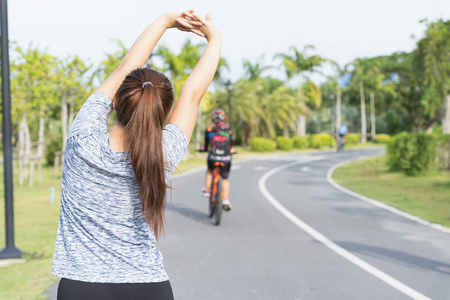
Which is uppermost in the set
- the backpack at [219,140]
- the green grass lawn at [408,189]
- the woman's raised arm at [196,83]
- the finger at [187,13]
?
the finger at [187,13]

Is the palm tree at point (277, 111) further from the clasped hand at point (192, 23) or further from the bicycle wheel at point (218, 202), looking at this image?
the clasped hand at point (192, 23)

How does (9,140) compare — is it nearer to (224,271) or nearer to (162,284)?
(224,271)

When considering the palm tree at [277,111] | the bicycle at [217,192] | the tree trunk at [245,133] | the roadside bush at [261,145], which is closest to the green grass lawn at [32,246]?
the bicycle at [217,192]

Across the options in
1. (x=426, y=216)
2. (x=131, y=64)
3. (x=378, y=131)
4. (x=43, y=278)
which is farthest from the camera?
(x=378, y=131)

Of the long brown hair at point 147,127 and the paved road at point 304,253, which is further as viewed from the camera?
the paved road at point 304,253

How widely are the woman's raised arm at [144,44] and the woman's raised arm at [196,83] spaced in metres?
0.02

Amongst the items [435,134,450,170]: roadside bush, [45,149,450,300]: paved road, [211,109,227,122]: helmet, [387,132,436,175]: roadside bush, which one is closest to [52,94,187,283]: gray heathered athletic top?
[45,149,450,300]: paved road

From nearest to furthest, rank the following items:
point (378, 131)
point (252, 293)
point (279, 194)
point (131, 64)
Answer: point (131, 64), point (252, 293), point (279, 194), point (378, 131)

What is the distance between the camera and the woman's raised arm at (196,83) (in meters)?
2.00

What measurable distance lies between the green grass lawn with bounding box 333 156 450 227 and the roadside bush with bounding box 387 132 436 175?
1.41ft

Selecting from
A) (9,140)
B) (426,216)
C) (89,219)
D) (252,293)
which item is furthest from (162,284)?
(426,216)

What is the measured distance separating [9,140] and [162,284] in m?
5.47

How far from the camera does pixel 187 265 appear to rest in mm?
6332

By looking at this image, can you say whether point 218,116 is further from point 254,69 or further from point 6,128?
point 254,69
